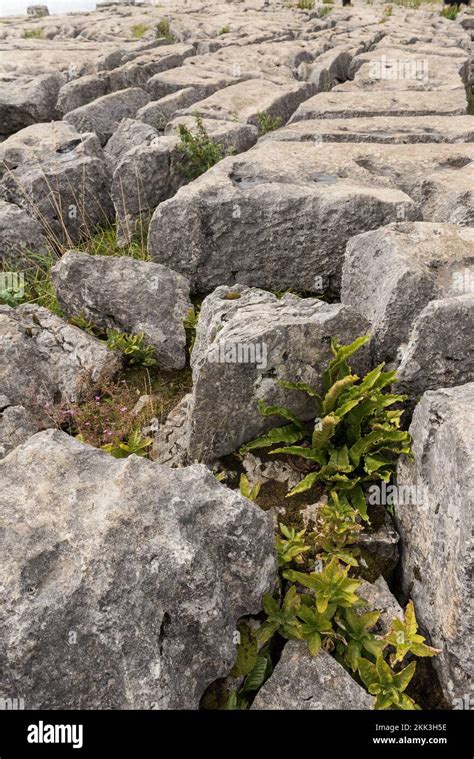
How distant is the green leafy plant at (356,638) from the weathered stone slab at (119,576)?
0.78m

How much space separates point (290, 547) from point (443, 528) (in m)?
1.44

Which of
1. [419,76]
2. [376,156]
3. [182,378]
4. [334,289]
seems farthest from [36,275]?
[419,76]

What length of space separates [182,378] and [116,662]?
4461mm

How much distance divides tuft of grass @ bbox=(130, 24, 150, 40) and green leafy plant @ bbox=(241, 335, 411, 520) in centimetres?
2432

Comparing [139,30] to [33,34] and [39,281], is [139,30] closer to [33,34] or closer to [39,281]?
[33,34]

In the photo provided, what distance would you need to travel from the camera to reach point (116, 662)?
3.86m

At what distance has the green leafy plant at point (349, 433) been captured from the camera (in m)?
5.75

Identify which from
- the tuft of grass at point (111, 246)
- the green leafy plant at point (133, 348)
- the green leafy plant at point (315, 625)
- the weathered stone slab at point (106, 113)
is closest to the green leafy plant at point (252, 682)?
the green leafy plant at point (315, 625)

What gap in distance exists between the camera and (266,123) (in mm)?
12977

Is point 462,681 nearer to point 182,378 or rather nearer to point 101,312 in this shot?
point 182,378

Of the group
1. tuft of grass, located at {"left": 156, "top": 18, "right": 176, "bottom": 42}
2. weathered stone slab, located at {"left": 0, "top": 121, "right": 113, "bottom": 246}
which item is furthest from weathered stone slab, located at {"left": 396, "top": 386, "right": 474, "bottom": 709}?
tuft of grass, located at {"left": 156, "top": 18, "right": 176, "bottom": 42}

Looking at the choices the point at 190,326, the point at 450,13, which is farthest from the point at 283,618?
the point at 450,13

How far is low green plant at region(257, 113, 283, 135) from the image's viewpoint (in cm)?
1294

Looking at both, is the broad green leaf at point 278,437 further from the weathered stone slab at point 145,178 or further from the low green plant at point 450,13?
the low green plant at point 450,13
